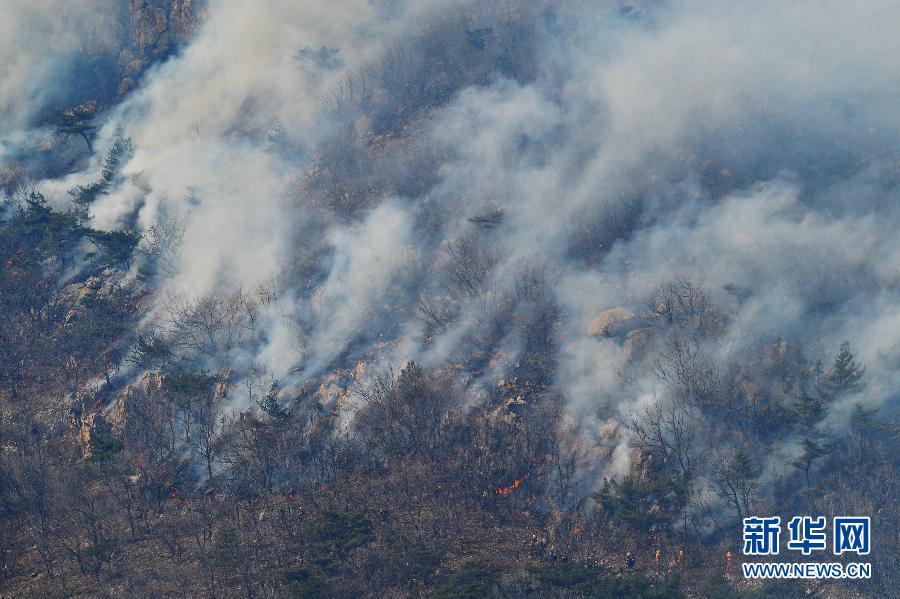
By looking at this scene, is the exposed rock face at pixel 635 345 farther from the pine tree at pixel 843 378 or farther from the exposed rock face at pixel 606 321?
the pine tree at pixel 843 378

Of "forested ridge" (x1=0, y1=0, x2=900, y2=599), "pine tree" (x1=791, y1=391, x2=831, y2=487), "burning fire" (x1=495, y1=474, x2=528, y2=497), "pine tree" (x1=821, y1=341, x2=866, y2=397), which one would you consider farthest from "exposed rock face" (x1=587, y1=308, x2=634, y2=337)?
"pine tree" (x1=821, y1=341, x2=866, y2=397)

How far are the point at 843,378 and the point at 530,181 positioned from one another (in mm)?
31329

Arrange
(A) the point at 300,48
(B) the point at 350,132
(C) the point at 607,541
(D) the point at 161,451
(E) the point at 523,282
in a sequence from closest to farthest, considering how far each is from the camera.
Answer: (C) the point at 607,541 < (D) the point at 161,451 < (E) the point at 523,282 < (B) the point at 350,132 < (A) the point at 300,48

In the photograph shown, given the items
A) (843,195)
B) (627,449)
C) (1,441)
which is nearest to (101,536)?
(1,441)

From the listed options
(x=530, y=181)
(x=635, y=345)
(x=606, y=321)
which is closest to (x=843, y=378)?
(x=635, y=345)

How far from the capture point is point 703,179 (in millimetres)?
85688

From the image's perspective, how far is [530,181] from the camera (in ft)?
294

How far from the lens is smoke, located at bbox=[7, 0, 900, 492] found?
77.0 metres

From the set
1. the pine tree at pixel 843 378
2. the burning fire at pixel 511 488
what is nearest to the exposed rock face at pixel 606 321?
the burning fire at pixel 511 488

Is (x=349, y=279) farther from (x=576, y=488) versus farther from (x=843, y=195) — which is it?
(x=843, y=195)

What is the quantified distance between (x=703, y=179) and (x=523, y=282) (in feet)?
54.8

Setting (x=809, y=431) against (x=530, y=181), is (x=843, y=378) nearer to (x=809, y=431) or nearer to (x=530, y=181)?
(x=809, y=431)

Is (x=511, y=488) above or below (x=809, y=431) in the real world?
below

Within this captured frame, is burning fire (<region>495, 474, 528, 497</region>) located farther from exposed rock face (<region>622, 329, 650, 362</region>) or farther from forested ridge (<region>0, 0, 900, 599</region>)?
exposed rock face (<region>622, 329, 650, 362</region>)
